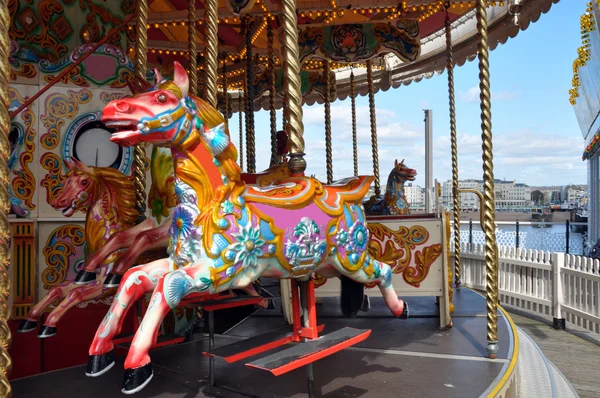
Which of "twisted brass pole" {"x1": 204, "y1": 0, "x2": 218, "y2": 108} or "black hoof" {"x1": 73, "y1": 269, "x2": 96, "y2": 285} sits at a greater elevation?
"twisted brass pole" {"x1": 204, "y1": 0, "x2": 218, "y2": 108}

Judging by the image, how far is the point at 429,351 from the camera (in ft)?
12.1

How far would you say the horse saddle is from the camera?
8.55 feet

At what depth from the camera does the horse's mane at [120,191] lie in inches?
147

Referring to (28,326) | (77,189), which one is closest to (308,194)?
(77,189)

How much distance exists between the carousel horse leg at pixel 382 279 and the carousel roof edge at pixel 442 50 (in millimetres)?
4416

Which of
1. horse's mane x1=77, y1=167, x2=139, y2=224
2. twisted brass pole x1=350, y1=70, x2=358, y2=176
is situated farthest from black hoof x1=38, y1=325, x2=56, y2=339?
twisted brass pole x1=350, y1=70, x2=358, y2=176

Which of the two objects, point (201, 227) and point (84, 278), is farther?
point (84, 278)

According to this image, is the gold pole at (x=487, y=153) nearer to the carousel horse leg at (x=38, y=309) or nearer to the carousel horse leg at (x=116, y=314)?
the carousel horse leg at (x=116, y=314)

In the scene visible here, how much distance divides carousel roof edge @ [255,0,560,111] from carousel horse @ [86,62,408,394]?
4.93 metres

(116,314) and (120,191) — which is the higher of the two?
(120,191)

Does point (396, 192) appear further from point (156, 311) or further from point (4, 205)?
point (4, 205)

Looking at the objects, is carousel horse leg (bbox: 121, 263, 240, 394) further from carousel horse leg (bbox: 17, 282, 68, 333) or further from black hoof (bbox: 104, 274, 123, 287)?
carousel horse leg (bbox: 17, 282, 68, 333)

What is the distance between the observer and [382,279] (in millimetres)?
3299

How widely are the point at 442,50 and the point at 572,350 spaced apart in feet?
16.7
